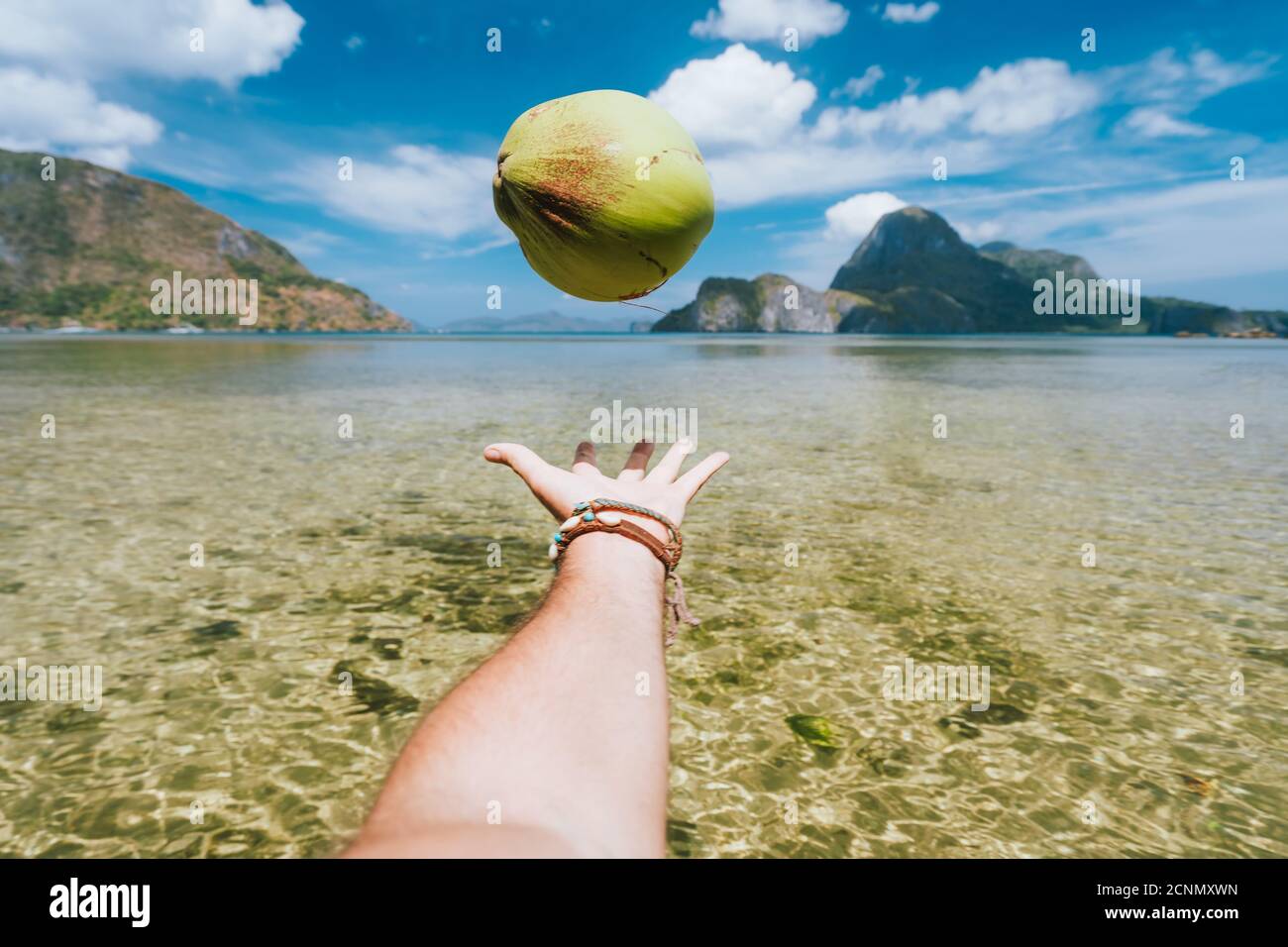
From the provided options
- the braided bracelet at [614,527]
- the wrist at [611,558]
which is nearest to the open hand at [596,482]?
the braided bracelet at [614,527]

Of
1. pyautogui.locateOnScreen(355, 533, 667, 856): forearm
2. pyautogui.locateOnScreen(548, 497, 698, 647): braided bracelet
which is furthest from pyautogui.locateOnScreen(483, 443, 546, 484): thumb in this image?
pyautogui.locateOnScreen(355, 533, 667, 856): forearm

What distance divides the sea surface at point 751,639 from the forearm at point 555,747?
8.12ft

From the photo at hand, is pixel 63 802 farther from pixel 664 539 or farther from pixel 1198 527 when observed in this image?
pixel 1198 527

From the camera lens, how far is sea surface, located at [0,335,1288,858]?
12.9 ft

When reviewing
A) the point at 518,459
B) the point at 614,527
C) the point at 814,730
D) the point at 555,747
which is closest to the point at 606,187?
the point at 614,527

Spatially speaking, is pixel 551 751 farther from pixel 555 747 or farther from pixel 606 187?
pixel 606 187

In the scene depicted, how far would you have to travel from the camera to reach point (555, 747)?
1460mm

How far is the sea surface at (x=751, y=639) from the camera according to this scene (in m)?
3.92

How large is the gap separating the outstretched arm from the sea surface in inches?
95.9

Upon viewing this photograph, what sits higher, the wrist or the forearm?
the wrist

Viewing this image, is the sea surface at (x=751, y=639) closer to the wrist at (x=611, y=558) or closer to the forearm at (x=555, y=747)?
the wrist at (x=611, y=558)

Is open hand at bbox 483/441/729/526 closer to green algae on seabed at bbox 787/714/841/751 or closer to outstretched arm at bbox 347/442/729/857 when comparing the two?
outstretched arm at bbox 347/442/729/857

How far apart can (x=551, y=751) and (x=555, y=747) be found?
0.01 meters

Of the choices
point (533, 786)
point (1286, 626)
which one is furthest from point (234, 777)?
point (1286, 626)
